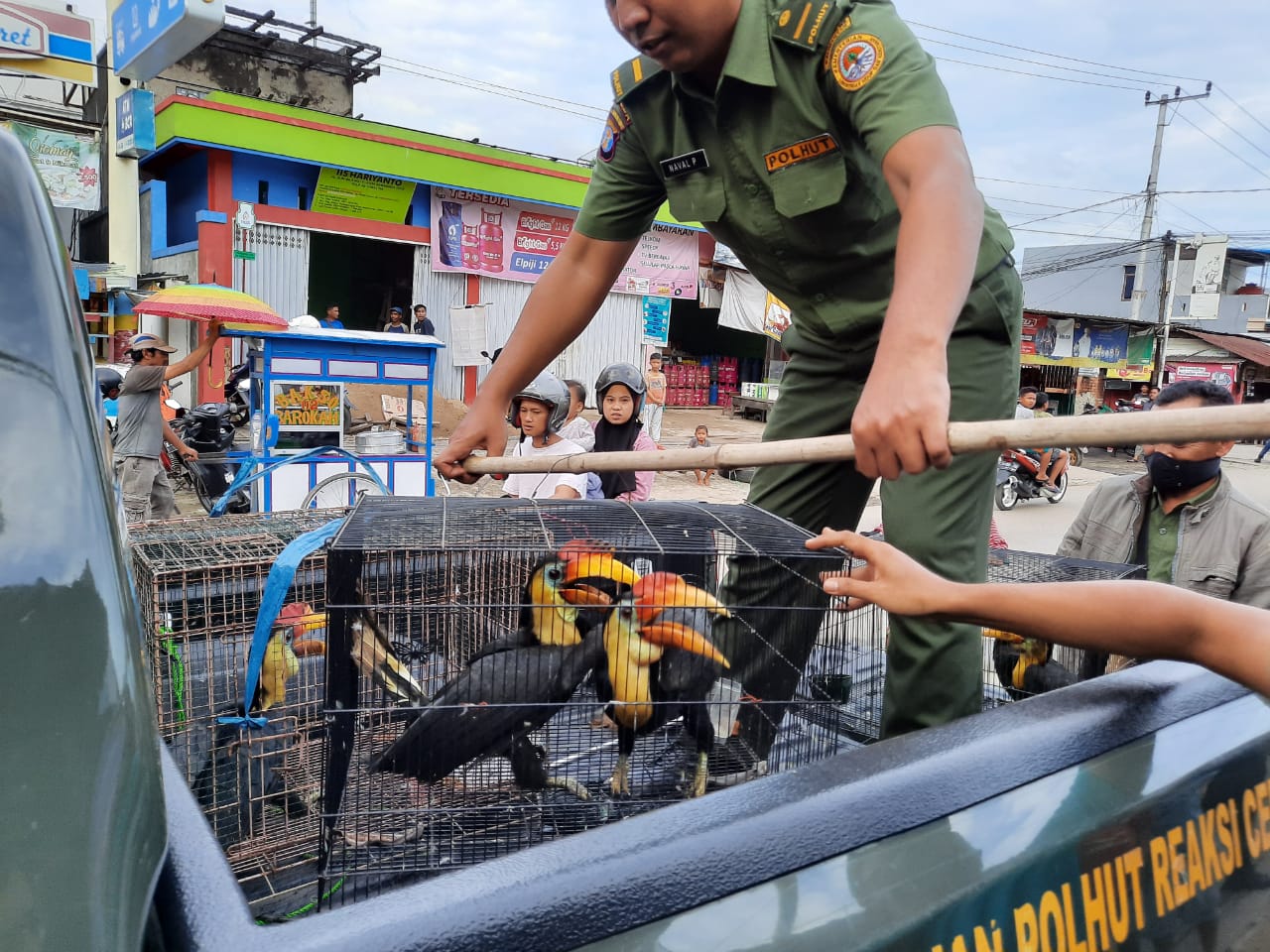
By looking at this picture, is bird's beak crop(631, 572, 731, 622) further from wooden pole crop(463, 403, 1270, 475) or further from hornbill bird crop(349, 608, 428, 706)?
hornbill bird crop(349, 608, 428, 706)

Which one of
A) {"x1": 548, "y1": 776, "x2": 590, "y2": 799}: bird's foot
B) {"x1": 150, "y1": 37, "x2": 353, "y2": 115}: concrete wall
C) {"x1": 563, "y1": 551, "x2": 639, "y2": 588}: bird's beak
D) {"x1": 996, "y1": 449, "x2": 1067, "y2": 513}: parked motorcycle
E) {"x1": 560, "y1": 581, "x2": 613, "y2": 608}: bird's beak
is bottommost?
{"x1": 996, "y1": 449, "x2": 1067, "y2": 513}: parked motorcycle

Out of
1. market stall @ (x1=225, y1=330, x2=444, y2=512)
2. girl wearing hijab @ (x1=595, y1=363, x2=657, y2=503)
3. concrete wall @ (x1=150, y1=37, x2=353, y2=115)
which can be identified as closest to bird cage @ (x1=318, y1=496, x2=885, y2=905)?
girl wearing hijab @ (x1=595, y1=363, x2=657, y2=503)

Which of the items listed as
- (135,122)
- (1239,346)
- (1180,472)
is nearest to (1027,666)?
(1180,472)

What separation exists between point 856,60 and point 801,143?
0.69 ft

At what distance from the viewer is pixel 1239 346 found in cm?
2722

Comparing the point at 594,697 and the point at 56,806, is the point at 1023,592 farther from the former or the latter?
the point at 56,806

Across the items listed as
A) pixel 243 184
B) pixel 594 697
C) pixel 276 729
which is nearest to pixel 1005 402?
pixel 594 697

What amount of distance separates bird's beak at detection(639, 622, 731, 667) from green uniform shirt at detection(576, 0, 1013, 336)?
29.6 inches

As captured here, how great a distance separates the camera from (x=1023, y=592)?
1382 millimetres

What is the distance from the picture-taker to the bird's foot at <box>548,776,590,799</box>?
5.68 ft

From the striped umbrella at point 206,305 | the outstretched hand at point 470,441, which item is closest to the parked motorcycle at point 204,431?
the striped umbrella at point 206,305

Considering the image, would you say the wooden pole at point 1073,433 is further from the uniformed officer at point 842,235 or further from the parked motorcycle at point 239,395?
the parked motorcycle at point 239,395

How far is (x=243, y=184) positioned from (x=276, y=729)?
34.6ft

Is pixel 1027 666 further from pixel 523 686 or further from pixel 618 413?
pixel 618 413
